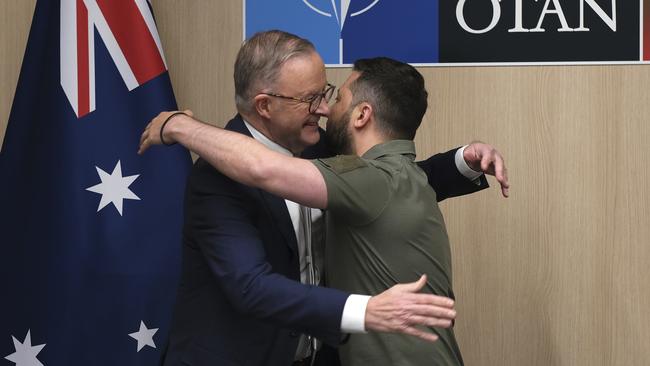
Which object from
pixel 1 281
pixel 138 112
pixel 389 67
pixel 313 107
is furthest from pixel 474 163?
pixel 1 281

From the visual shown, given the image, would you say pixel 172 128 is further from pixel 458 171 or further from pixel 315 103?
pixel 458 171

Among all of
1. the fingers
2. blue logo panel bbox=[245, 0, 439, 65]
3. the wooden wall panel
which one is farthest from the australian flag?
the fingers

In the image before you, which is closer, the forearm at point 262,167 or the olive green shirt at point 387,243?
the forearm at point 262,167

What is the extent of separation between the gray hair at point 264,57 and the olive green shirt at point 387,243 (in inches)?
9.7

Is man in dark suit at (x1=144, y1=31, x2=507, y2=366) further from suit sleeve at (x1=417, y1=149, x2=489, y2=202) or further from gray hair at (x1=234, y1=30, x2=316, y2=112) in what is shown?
suit sleeve at (x1=417, y1=149, x2=489, y2=202)

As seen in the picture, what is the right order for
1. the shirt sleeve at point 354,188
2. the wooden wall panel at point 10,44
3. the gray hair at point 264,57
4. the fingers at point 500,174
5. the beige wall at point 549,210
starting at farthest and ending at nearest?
the wooden wall panel at point 10,44, the beige wall at point 549,210, the fingers at point 500,174, the gray hair at point 264,57, the shirt sleeve at point 354,188

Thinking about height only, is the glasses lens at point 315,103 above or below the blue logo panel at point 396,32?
below

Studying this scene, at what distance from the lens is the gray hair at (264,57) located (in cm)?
191

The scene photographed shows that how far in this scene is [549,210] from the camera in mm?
2738

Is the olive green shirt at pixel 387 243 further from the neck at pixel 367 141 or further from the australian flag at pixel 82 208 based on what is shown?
the australian flag at pixel 82 208

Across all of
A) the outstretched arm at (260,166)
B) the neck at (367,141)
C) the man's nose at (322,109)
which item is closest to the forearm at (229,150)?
the outstretched arm at (260,166)

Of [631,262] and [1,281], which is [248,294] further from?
[631,262]

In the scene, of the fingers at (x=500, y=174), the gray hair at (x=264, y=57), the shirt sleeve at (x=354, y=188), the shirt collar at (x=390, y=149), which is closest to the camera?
the shirt sleeve at (x=354, y=188)

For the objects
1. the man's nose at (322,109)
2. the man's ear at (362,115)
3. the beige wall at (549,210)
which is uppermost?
the man's nose at (322,109)
